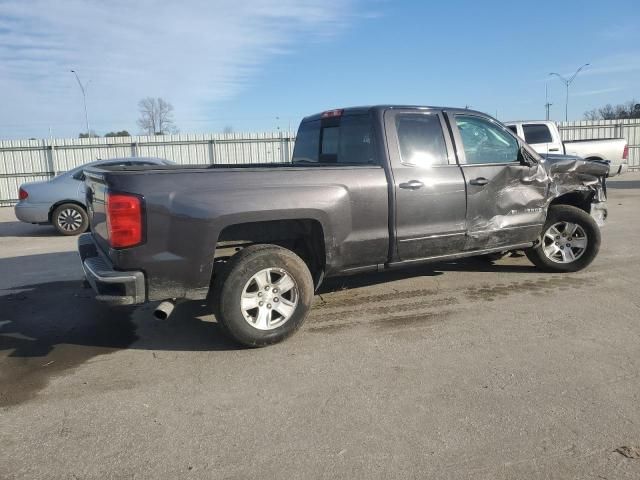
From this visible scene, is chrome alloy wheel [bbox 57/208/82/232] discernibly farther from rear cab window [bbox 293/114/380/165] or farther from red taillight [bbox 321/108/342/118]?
red taillight [bbox 321/108/342/118]

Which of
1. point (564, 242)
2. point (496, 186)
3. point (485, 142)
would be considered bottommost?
point (564, 242)

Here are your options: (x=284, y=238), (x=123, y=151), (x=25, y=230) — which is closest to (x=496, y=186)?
(x=284, y=238)

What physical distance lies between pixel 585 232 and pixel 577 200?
528mm

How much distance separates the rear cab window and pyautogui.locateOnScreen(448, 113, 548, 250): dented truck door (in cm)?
94

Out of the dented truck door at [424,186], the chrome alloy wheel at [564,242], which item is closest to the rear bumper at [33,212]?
the dented truck door at [424,186]

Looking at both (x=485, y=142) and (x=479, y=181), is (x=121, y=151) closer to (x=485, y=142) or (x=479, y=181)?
(x=485, y=142)

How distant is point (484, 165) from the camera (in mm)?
5203

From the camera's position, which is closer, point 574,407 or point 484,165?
point 574,407

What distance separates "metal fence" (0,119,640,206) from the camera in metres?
19.3

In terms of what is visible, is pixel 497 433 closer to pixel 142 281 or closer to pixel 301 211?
pixel 301 211

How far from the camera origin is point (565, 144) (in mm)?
15906

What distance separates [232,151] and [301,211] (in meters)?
18.0

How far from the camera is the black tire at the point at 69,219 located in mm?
10695

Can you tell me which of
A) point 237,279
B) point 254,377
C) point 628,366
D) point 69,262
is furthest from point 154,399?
point 69,262
